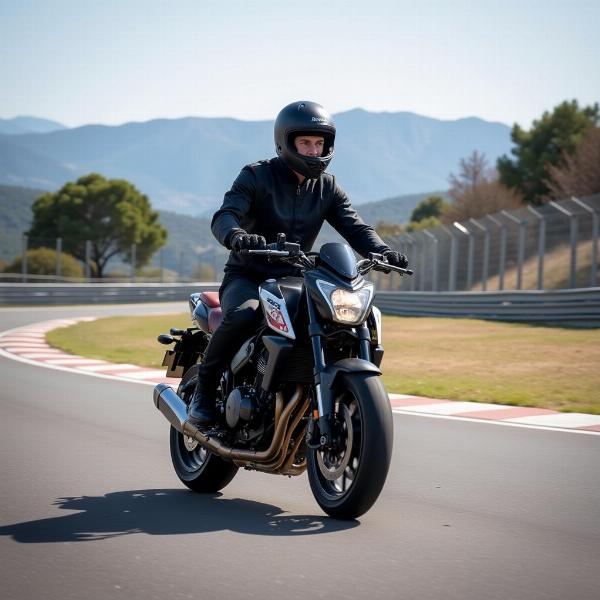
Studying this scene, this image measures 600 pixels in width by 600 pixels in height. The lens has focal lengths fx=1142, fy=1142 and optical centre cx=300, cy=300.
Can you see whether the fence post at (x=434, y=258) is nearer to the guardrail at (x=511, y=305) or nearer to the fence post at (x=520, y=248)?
the guardrail at (x=511, y=305)

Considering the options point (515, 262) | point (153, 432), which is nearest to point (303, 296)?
point (153, 432)

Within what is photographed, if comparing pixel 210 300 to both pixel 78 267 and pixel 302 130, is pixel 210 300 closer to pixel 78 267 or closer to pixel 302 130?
pixel 302 130

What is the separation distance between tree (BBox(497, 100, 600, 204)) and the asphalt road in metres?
61.7

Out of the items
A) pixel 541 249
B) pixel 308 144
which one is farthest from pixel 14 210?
pixel 308 144

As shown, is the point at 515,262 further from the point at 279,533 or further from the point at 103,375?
the point at 279,533

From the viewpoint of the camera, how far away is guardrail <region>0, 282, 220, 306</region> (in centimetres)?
3762

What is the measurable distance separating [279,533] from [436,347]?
1382 cm

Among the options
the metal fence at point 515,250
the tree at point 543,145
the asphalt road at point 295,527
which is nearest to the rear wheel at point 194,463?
the asphalt road at point 295,527

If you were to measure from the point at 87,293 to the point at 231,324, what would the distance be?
1413 inches

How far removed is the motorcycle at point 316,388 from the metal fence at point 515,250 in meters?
19.0

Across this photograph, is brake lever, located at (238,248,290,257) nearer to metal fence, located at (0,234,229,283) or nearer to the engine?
the engine

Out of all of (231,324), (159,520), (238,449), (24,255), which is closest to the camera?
(159,520)

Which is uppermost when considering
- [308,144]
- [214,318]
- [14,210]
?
[14,210]

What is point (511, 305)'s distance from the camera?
2502cm
